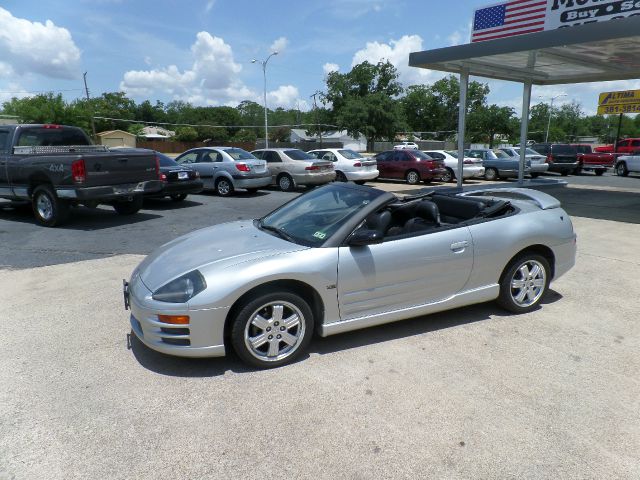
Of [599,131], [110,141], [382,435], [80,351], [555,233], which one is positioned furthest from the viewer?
[599,131]

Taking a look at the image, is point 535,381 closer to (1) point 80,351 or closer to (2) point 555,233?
(2) point 555,233

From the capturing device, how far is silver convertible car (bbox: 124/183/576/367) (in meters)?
3.25

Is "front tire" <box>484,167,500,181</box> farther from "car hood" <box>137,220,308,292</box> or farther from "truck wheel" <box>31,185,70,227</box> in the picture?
"car hood" <box>137,220,308,292</box>

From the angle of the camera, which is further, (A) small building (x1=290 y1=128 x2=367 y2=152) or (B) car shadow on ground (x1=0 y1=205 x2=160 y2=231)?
(A) small building (x1=290 y1=128 x2=367 y2=152)

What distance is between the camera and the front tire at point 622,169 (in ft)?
76.9

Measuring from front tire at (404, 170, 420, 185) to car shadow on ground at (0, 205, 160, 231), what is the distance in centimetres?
1075

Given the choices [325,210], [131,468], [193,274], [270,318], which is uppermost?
[325,210]

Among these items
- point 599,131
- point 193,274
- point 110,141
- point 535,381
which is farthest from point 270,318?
point 599,131

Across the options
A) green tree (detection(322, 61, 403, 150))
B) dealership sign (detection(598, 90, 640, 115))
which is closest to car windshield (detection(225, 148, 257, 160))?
dealership sign (detection(598, 90, 640, 115))

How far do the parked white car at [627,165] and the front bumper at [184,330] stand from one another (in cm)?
2577

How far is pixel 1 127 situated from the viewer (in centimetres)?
910

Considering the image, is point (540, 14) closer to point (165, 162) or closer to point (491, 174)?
point (491, 174)

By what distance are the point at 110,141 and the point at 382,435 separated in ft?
263

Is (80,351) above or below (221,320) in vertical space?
below
